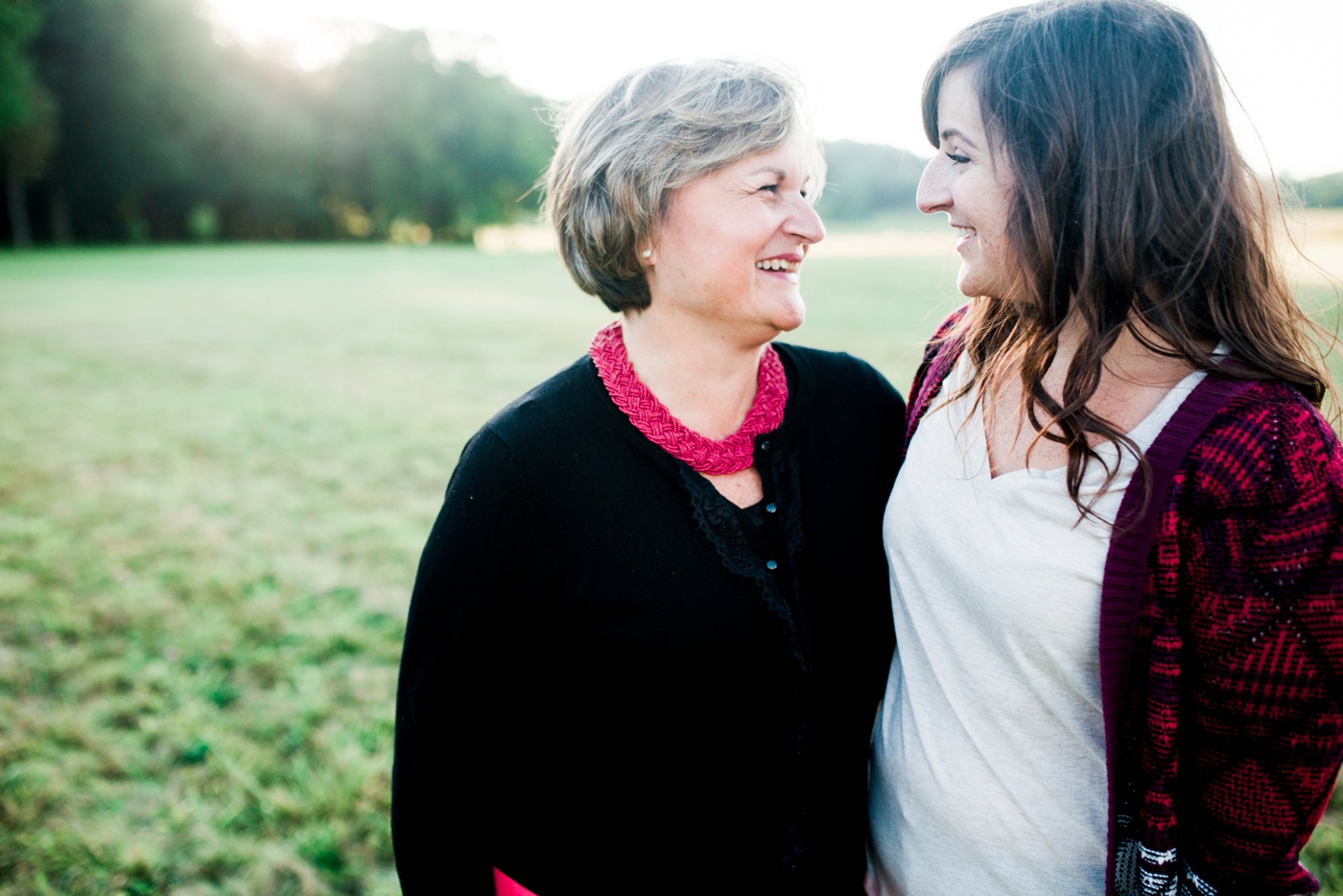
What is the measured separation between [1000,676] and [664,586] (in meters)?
0.70

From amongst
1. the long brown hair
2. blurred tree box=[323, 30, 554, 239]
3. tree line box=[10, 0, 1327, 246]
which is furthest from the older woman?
blurred tree box=[323, 30, 554, 239]

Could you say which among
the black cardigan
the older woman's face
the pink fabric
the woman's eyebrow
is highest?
the woman's eyebrow

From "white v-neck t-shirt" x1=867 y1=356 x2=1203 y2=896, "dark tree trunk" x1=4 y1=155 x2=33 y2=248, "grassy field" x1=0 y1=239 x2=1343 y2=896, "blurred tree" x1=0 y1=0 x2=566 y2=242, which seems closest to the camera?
"white v-neck t-shirt" x1=867 y1=356 x2=1203 y2=896

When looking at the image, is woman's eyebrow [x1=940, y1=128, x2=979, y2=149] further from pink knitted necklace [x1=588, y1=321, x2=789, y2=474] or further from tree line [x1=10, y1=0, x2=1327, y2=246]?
tree line [x1=10, y1=0, x2=1327, y2=246]

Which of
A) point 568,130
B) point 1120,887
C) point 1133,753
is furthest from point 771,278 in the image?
point 1120,887

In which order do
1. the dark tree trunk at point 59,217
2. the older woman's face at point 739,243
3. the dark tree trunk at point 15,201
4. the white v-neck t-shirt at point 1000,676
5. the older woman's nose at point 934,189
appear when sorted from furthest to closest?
the dark tree trunk at point 59,217 → the dark tree trunk at point 15,201 → the older woman's face at point 739,243 → the older woman's nose at point 934,189 → the white v-neck t-shirt at point 1000,676

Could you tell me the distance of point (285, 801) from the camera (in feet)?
10.3

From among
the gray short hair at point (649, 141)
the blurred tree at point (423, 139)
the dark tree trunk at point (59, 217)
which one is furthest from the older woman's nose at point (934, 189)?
the blurred tree at point (423, 139)

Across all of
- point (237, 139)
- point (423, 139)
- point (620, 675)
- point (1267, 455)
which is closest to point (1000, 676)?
point (1267, 455)

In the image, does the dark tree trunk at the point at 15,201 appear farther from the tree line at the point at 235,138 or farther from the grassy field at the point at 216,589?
the grassy field at the point at 216,589

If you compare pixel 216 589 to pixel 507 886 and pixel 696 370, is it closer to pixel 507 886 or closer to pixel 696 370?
pixel 507 886

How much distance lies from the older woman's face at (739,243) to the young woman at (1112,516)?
0.34m

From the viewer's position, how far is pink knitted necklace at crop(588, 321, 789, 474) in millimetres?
1889

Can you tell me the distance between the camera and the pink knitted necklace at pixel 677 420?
1889 mm
